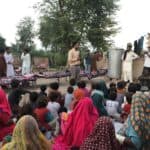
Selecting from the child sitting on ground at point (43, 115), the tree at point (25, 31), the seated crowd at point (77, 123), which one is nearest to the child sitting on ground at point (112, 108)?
the seated crowd at point (77, 123)

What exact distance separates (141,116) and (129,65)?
1147cm

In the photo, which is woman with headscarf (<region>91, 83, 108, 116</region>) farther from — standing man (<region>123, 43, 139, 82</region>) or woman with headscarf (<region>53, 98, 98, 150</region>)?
standing man (<region>123, 43, 139, 82</region>)

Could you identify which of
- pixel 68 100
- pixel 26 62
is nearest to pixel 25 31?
pixel 26 62

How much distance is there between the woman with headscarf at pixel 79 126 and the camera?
7.67 metres

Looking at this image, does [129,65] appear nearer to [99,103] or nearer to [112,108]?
[112,108]

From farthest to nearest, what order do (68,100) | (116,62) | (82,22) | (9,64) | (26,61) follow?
(82,22) → (26,61) → (116,62) → (9,64) → (68,100)

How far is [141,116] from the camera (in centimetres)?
651

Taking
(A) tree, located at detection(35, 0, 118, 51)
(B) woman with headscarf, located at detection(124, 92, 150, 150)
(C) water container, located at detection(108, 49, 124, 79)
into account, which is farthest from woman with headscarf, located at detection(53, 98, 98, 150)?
(A) tree, located at detection(35, 0, 118, 51)

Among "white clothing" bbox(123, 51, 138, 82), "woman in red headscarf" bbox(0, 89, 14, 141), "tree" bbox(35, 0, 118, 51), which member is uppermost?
"tree" bbox(35, 0, 118, 51)

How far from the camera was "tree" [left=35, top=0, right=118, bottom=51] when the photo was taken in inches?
1368

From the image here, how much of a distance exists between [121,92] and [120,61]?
8647 mm

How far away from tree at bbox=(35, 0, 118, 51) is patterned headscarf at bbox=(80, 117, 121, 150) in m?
28.5

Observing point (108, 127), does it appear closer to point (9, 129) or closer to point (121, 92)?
point (9, 129)

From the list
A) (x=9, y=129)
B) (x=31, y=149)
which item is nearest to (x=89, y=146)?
(x=31, y=149)
